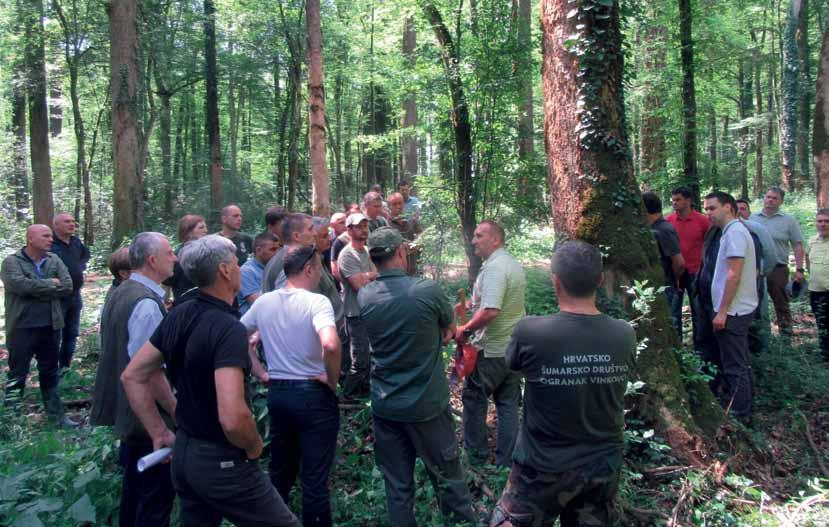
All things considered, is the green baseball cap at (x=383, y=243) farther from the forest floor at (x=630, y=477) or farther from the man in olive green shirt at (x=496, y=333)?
the forest floor at (x=630, y=477)

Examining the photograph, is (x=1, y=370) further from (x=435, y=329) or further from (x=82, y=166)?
(x=82, y=166)

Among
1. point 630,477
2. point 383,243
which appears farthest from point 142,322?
point 630,477

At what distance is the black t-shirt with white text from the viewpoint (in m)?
2.74

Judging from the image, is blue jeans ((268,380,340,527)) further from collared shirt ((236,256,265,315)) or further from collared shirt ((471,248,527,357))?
collared shirt ((236,256,265,315))

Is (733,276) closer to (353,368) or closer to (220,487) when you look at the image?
(353,368)

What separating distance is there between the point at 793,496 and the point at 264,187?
936 inches

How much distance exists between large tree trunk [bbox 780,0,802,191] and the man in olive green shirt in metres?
19.6

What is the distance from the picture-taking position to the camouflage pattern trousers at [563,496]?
277 cm

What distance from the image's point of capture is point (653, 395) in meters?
4.68

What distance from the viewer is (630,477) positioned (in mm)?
4207

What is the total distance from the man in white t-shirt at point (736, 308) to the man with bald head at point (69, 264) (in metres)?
7.80

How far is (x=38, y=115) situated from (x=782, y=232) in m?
21.0

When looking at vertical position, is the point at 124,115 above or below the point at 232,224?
above

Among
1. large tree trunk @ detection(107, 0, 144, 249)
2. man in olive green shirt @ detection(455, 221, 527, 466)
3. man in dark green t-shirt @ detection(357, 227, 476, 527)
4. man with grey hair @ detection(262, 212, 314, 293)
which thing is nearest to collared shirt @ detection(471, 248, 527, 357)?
man in olive green shirt @ detection(455, 221, 527, 466)
